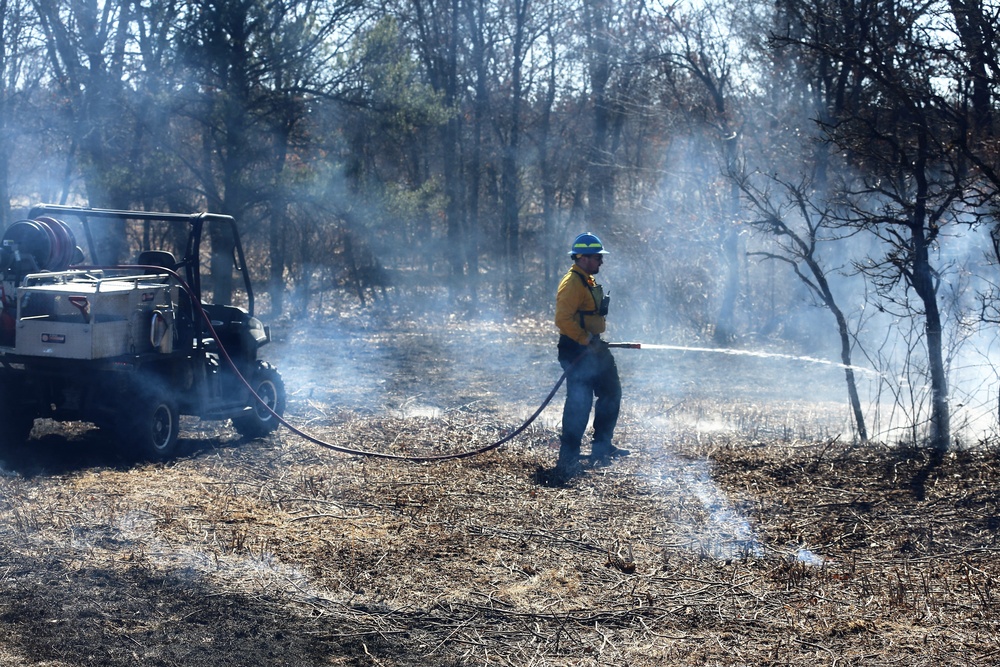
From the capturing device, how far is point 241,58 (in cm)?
1742

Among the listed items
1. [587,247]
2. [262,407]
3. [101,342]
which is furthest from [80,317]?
[587,247]

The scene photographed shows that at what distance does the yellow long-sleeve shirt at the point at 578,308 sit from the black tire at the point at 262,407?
2.82 m

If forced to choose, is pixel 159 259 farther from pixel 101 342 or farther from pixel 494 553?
pixel 494 553

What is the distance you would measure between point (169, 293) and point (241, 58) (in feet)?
34.1

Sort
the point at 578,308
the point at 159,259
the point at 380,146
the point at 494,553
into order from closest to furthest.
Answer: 1. the point at 494,553
2. the point at 578,308
3. the point at 159,259
4. the point at 380,146

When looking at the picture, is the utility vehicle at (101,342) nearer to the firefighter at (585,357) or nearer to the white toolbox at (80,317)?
the white toolbox at (80,317)

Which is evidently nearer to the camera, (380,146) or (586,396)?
(586,396)

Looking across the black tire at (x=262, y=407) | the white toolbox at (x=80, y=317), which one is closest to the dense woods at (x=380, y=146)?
the black tire at (x=262, y=407)

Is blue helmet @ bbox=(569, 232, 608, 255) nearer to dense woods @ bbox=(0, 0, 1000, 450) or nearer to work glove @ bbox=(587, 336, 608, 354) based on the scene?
work glove @ bbox=(587, 336, 608, 354)

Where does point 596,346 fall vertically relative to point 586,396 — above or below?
above

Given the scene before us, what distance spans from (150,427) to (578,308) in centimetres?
347

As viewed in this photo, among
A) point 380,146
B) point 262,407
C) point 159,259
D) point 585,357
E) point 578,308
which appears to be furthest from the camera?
point 380,146

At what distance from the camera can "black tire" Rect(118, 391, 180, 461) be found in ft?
25.0

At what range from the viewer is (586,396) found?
8.13 meters
